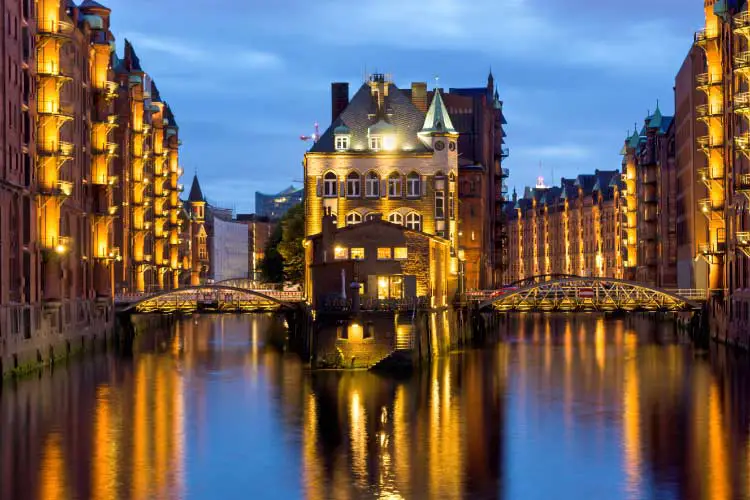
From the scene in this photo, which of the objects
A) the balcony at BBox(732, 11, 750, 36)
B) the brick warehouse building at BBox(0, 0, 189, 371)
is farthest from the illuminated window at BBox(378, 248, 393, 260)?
the balcony at BBox(732, 11, 750, 36)

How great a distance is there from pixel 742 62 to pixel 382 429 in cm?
4310

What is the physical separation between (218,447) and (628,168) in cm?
12448

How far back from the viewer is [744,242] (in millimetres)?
89812

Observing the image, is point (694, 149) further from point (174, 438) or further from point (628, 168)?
point (174, 438)

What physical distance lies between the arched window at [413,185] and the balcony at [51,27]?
122ft

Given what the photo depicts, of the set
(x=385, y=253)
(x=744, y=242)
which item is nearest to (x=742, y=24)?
(x=744, y=242)

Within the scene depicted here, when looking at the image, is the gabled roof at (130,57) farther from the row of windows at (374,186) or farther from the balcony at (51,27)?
the balcony at (51,27)

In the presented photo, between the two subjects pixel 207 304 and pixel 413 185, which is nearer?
pixel 207 304

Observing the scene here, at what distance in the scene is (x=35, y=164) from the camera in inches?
3329

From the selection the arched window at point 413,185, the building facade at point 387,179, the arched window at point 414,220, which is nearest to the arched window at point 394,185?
the building facade at point 387,179

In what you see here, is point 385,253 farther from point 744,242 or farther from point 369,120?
point 369,120

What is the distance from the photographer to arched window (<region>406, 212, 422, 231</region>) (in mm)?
116562

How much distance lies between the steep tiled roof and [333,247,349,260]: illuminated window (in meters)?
24.6

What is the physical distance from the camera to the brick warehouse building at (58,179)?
77.8 m
